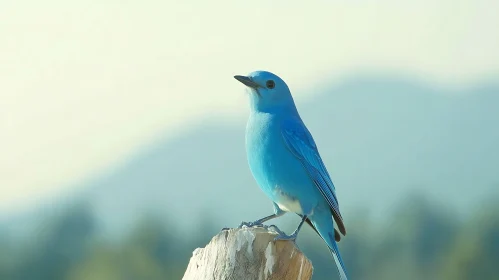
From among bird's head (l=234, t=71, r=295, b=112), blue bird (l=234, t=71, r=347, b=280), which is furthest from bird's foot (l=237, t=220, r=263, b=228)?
bird's head (l=234, t=71, r=295, b=112)

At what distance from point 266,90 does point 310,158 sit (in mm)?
481

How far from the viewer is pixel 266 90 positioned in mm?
4801

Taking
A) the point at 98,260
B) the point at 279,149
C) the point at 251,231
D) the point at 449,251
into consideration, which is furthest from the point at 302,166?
the point at 98,260

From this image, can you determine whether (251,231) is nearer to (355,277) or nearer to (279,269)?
(279,269)

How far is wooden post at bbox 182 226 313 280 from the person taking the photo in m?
4.00

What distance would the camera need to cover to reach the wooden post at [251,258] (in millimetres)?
4004

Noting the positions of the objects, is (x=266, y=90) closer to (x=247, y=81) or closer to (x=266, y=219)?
(x=247, y=81)

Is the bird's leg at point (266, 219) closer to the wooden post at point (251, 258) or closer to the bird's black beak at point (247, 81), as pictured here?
the wooden post at point (251, 258)

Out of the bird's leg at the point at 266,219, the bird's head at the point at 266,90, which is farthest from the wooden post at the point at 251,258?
the bird's head at the point at 266,90

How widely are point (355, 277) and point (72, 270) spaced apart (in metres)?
6.73

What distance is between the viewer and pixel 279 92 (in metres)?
4.82

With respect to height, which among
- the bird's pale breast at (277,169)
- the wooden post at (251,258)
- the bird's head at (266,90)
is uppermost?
the bird's head at (266,90)

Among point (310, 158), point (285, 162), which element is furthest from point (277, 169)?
point (310, 158)

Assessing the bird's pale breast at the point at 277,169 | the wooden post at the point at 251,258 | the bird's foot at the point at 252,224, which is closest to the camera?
the wooden post at the point at 251,258
